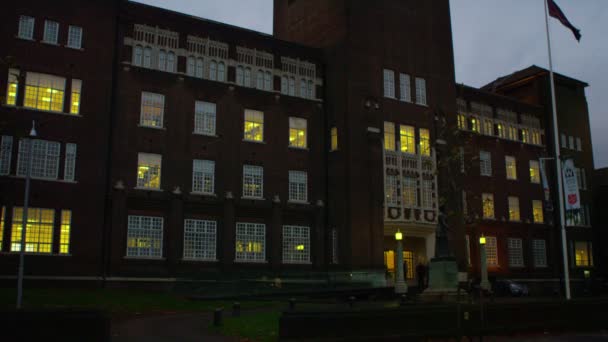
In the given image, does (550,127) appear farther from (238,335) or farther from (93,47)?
(238,335)

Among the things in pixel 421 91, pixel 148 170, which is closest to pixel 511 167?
pixel 421 91

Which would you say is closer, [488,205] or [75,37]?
[75,37]

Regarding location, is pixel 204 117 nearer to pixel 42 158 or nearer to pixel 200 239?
pixel 200 239

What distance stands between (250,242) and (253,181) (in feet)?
14.8

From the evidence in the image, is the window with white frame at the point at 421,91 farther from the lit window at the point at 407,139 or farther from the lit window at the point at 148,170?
the lit window at the point at 148,170

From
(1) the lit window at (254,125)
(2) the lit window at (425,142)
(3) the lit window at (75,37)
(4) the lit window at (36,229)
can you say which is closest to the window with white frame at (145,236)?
(4) the lit window at (36,229)

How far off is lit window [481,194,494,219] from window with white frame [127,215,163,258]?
31467mm

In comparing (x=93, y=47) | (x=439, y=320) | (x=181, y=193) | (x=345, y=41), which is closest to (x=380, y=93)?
(x=345, y=41)

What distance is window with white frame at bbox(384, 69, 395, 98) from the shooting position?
164 ft

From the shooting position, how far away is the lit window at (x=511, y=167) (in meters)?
62.2

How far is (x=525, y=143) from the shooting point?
6378cm

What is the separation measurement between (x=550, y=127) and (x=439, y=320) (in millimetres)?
49348

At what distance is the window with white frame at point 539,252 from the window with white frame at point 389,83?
78.0ft

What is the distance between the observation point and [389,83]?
50344 millimetres
